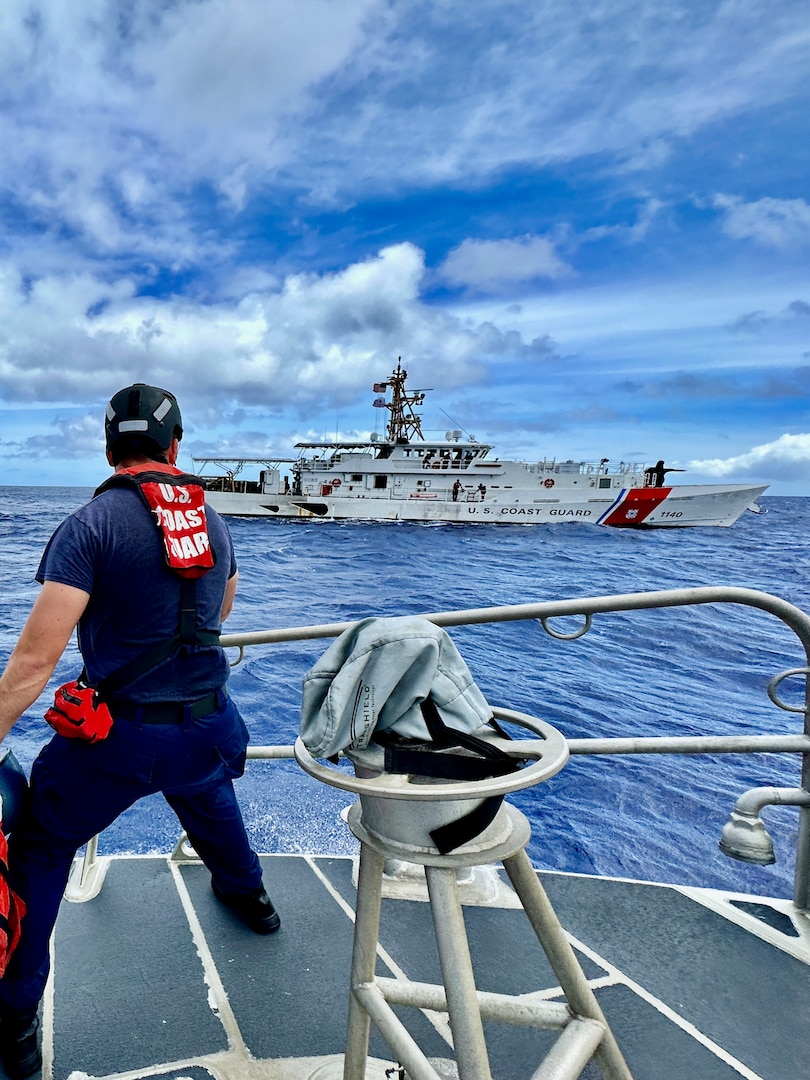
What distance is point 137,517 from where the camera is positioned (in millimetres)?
1537

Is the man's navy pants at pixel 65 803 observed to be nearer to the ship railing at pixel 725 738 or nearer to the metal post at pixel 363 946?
the ship railing at pixel 725 738

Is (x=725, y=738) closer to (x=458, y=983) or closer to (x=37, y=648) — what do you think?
(x=458, y=983)

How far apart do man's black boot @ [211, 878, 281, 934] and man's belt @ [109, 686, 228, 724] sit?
0.82 metres

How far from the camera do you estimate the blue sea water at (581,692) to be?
4.57 meters

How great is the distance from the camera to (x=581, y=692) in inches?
310

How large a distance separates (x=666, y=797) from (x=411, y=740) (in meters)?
5.21

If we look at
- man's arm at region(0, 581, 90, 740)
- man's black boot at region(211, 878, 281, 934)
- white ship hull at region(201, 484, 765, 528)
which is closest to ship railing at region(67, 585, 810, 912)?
man's black boot at region(211, 878, 281, 934)

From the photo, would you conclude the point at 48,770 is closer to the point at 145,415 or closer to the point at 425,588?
the point at 145,415

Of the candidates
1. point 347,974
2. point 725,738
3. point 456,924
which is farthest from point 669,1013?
point 456,924

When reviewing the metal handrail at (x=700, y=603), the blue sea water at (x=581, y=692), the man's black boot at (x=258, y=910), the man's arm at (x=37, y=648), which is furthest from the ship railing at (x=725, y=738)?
the blue sea water at (x=581, y=692)

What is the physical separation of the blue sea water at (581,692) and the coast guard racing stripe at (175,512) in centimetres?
327

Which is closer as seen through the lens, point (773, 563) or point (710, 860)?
point (710, 860)

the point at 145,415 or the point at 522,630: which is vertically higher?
the point at 145,415

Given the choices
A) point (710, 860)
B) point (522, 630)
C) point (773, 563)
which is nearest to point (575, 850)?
point (710, 860)
